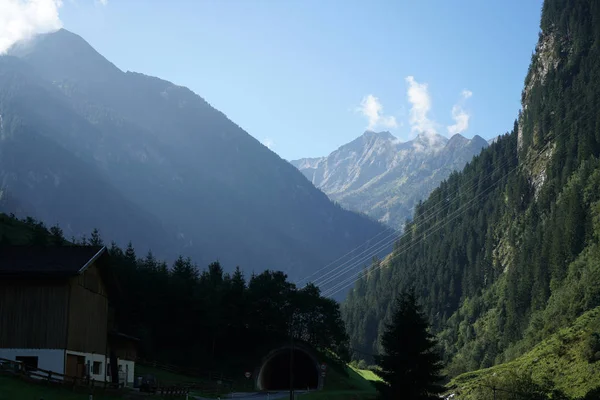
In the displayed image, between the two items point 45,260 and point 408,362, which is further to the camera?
point 408,362

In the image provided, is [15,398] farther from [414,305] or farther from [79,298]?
[414,305]

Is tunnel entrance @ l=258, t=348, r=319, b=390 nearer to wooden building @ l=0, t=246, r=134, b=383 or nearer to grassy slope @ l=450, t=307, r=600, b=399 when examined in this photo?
grassy slope @ l=450, t=307, r=600, b=399

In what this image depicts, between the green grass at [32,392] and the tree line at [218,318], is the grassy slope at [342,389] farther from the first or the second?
the green grass at [32,392]

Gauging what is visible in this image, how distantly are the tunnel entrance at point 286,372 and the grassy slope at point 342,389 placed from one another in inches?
166

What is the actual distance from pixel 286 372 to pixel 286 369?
3.67ft

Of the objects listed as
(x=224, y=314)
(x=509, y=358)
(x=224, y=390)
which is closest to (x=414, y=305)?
(x=224, y=390)

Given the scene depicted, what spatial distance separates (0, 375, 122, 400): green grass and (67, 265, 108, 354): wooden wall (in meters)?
6.58

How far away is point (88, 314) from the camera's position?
171 ft

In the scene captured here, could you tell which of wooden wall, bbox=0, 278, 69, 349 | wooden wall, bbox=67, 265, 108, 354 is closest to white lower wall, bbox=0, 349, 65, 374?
wooden wall, bbox=0, 278, 69, 349

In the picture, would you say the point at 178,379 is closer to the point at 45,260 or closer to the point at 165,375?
the point at 165,375

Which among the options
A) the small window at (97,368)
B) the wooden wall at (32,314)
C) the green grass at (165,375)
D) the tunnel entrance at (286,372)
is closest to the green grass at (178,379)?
the green grass at (165,375)

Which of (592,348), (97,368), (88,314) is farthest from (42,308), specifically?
(592,348)

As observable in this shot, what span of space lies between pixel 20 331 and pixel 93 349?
796cm

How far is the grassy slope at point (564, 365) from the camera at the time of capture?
298ft
